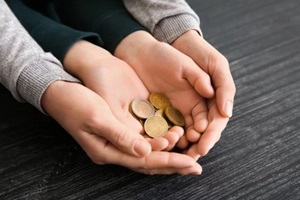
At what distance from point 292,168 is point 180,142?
20cm

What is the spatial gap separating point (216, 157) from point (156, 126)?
13 cm

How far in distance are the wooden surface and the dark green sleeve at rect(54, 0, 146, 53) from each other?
196 mm

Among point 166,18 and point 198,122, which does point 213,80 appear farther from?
point 166,18

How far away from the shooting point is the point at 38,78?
2.11ft

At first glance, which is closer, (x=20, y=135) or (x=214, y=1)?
(x=20, y=135)

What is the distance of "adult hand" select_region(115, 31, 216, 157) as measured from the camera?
634mm

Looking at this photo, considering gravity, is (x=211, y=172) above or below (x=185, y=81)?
below

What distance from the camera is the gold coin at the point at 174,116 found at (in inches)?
25.4

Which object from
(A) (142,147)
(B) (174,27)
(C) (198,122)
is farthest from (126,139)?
(B) (174,27)

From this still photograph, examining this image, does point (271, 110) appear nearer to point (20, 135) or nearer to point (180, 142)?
point (180, 142)

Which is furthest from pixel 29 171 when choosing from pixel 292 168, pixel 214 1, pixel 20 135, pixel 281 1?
pixel 281 1

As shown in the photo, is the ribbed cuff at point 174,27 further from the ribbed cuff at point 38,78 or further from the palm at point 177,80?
the ribbed cuff at point 38,78

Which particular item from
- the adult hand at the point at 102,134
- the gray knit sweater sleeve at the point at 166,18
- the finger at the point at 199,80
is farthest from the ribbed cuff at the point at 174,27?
the adult hand at the point at 102,134

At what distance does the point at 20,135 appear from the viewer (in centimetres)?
71
